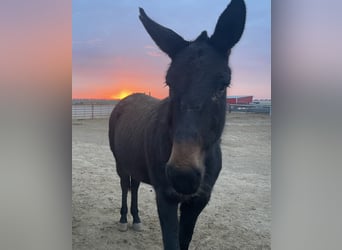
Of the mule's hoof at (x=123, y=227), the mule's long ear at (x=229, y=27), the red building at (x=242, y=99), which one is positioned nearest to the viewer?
the mule's long ear at (x=229, y=27)

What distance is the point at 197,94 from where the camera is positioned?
85 cm

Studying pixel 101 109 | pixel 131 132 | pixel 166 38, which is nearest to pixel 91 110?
pixel 101 109

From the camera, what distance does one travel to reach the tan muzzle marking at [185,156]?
0.82 m

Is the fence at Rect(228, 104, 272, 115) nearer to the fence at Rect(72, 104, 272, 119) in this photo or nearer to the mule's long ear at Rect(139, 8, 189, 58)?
the fence at Rect(72, 104, 272, 119)

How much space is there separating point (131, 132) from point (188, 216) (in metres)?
0.37

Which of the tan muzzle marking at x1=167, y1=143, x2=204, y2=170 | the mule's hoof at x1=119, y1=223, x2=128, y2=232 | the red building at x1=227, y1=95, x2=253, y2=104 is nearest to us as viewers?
the tan muzzle marking at x1=167, y1=143, x2=204, y2=170

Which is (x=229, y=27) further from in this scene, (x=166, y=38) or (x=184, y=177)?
(x=184, y=177)

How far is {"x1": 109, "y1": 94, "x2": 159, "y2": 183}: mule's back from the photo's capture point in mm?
1126

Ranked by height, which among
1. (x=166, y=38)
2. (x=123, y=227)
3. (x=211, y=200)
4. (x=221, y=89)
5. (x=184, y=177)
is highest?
(x=166, y=38)

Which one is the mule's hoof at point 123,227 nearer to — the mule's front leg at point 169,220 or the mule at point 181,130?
the mule at point 181,130

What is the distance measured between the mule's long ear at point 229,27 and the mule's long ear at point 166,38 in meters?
0.09

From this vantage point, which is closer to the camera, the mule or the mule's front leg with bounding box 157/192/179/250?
the mule

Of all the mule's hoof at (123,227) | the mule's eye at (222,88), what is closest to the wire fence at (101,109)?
the mule's eye at (222,88)

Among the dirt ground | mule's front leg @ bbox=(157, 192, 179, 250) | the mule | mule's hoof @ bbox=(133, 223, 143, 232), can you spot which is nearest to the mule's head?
the mule
